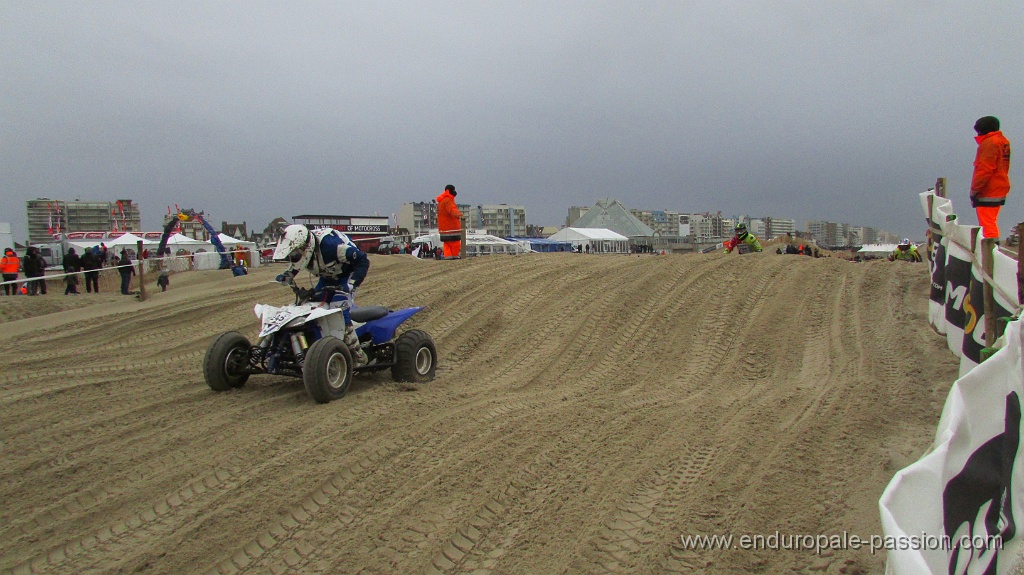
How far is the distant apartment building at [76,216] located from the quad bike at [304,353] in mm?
45794

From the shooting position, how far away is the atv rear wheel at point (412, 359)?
6.44m

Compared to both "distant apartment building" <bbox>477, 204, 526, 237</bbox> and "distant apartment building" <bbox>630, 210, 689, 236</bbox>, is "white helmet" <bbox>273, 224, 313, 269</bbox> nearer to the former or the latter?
"distant apartment building" <bbox>477, 204, 526, 237</bbox>

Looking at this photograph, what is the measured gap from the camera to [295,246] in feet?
19.1

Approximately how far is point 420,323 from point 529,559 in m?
6.06

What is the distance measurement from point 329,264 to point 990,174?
24.2 feet

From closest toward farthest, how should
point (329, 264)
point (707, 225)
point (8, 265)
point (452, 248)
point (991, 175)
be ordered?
point (329, 264) → point (991, 175) → point (452, 248) → point (8, 265) → point (707, 225)

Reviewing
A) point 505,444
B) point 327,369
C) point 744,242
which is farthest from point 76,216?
point 505,444

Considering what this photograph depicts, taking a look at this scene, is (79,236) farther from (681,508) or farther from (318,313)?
(681,508)

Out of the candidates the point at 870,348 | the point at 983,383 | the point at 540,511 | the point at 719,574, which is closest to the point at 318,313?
the point at 540,511

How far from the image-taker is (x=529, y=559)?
3.06m

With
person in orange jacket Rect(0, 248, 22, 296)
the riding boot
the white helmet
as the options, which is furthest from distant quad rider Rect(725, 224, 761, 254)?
person in orange jacket Rect(0, 248, 22, 296)

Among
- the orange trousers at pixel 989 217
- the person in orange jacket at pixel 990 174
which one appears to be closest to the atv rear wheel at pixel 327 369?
the person in orange jacket at pixel 990 174

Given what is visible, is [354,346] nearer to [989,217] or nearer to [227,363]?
[227,363]

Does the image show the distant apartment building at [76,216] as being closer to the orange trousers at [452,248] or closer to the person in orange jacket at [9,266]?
the person in orange jacket at [9,266]
